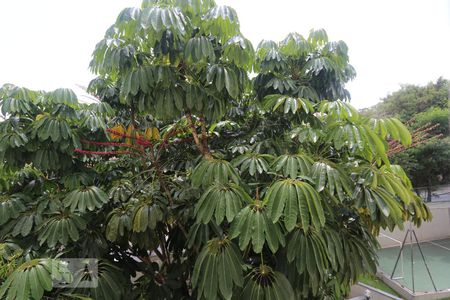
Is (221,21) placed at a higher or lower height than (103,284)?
higher

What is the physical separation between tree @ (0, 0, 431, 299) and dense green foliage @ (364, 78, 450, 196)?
3.16 m

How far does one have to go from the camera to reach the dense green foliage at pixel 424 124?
4402 mm

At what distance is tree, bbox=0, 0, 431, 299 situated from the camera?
1039 millimetres

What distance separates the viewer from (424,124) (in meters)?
4.65

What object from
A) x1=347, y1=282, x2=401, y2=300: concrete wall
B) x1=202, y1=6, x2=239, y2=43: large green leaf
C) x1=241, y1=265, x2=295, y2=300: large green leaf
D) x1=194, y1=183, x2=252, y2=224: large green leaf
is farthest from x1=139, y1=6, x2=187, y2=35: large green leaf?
x1=347, y1=282, x2=401, y2=300: concrete wall

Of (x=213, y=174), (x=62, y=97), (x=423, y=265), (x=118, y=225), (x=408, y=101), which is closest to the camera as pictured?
(x=213, y=174)

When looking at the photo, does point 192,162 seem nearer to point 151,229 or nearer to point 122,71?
point 151,229

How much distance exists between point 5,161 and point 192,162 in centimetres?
90

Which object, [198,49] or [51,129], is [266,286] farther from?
[51,129]

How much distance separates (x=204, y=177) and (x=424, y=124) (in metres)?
4.80

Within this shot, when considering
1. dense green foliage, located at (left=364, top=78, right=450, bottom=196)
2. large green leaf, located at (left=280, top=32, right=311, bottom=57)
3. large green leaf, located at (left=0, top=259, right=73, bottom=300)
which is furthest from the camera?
dense green foliage, located at (left=364, top=78, right=450, bottom=196)

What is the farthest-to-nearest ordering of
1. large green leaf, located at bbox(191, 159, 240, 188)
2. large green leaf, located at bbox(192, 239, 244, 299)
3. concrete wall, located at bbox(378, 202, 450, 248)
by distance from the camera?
concrete wall, located at bbox(378, 202, 450, 248) → large green leaf, located at bbox(191, 159, 240, 188) → large green leaf, located at bbox(192, 239, 244, 299)

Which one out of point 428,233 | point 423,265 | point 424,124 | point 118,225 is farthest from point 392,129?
point 428,233

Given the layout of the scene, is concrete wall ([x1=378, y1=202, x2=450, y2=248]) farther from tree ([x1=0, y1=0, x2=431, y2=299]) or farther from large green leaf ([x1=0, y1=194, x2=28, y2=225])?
large green leaf ([x1=0, y1=194, x2=28, y2=225])
